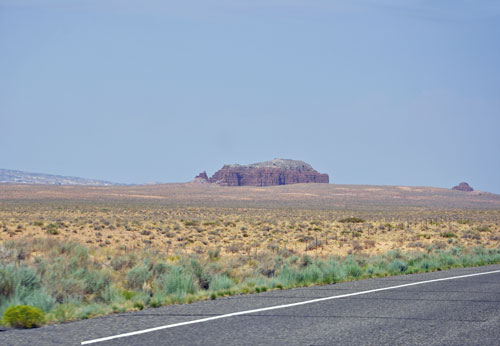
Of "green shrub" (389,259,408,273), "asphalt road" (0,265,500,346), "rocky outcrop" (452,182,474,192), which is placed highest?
"rocky outcrop" (452,182,474,192)

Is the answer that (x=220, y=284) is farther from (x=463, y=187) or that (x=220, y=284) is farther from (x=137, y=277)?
(x=463, y=187)

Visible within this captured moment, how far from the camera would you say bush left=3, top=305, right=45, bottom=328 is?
7578 mm

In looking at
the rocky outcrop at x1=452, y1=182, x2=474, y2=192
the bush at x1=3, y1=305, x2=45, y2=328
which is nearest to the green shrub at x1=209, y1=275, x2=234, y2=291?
the bush at x1=3, y1=305, x2=45, y2=328

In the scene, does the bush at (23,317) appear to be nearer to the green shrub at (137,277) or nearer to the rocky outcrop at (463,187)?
the green shrub at (137,277)

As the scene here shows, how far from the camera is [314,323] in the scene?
25.6 feet

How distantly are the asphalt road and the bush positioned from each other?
0.26 metres

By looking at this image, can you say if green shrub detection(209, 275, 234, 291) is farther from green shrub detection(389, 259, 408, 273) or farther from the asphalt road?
green shrub detection(389, 259, 408, 273)

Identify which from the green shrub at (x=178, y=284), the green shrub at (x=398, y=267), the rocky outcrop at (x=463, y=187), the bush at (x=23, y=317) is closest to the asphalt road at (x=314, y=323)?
the bush at (x=23, y=317)

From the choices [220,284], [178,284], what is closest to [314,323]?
[178,284]

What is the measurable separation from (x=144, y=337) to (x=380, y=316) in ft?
11.4

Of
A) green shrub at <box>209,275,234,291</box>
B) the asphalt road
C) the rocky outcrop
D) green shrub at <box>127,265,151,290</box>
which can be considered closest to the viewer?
the asphalt road

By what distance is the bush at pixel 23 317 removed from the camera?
758cm

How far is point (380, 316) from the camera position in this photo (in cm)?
837

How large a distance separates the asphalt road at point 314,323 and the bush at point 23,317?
0.84ft
